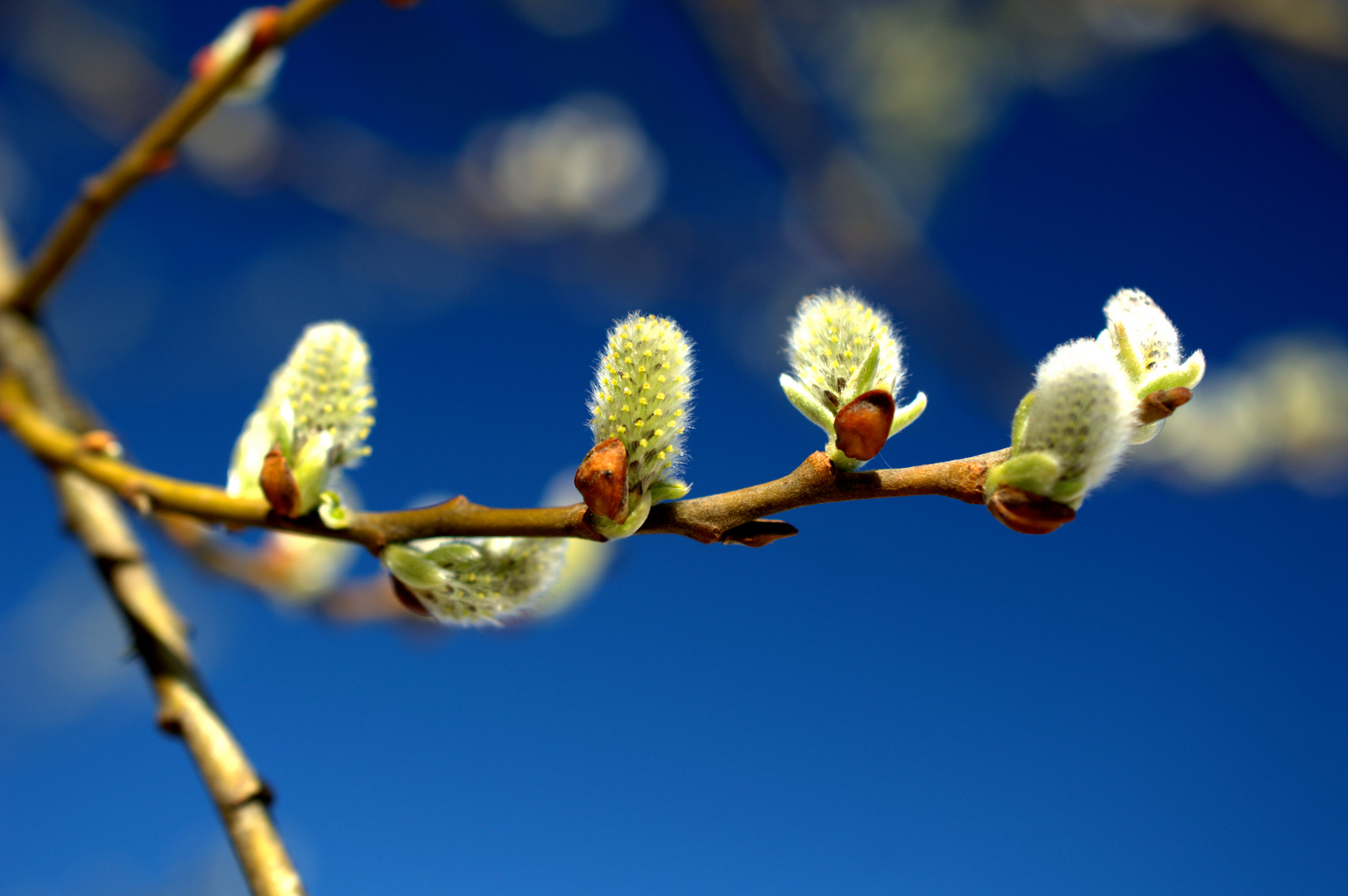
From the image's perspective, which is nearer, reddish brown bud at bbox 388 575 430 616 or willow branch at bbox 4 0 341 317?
reddish brown bud at bbox 388 575 430 616

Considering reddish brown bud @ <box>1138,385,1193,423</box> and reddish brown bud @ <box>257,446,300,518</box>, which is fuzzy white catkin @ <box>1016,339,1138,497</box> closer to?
reddish brown bud @ <box>1138,385,1193,423</box>

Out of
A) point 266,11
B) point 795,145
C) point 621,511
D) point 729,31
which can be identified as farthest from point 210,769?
point 795,145

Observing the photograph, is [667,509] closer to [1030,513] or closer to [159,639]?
[1030,513]

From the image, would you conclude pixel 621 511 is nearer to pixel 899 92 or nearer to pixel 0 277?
pixel 0 277

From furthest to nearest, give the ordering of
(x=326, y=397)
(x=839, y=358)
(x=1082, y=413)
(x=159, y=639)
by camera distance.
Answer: (x=159, y=639), (x=326, y=397), (x=839, y=358), (x=1082, y=413)

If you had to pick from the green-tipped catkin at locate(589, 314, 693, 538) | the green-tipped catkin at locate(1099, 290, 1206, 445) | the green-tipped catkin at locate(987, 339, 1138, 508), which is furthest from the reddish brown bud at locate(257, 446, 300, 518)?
the green-tipped catkin at locate(1099, 290, 1206, 445)

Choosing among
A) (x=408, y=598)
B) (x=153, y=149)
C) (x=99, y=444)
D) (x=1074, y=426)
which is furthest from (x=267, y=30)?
(x=1074, y=426)

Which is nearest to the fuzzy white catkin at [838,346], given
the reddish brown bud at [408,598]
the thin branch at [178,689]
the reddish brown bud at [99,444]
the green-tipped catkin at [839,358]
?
the green-tipped catkin at [839,358]
